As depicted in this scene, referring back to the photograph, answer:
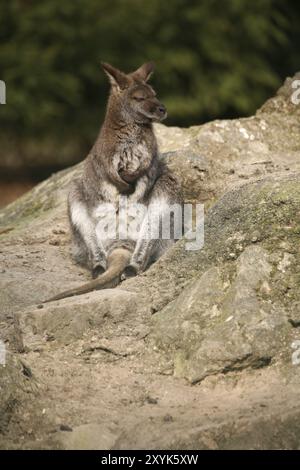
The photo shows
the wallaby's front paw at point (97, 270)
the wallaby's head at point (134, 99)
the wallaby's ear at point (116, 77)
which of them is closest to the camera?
the wallaby's front paw at point (97, 270)

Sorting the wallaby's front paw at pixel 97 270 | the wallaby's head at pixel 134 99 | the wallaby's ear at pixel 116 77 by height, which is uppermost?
the wallaby's ear at pixel 116 77

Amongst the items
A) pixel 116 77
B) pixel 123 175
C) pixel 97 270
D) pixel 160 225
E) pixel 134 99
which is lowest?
pixel 97 270

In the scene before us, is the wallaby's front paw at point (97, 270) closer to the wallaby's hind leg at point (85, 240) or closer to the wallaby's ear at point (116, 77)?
the wallaby's hind leg at point (85, 240)

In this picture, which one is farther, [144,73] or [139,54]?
[139,54]

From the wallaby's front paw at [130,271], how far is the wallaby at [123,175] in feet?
0.86

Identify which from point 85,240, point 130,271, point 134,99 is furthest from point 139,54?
point 130,271

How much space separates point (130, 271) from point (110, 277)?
40 cm

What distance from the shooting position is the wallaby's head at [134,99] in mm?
9258

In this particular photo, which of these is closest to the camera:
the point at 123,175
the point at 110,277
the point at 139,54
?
the point at 110,277

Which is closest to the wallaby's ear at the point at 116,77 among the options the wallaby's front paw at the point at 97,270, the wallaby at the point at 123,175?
the wallaby at the point at 123,175

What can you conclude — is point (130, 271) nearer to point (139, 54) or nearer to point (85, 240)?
point (85, 240)

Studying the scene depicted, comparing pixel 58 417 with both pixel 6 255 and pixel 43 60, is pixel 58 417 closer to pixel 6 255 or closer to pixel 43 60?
pixel 6 255

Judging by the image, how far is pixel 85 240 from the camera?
30.0 feet

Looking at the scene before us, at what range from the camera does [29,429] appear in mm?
6152
